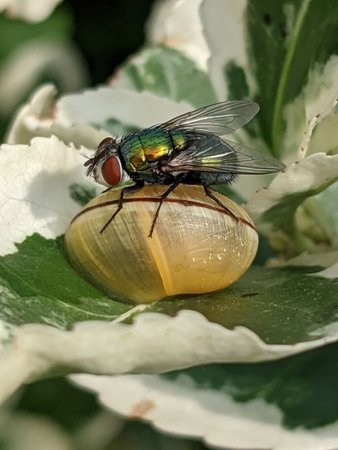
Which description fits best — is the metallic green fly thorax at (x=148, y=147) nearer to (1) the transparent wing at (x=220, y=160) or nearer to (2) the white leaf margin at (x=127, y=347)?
(1) the transparent wing at (x=220, y=160)

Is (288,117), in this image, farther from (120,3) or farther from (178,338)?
(120,3)

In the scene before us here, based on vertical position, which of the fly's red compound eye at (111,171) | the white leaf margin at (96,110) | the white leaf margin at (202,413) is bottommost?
the white leaf margin at (202,413)

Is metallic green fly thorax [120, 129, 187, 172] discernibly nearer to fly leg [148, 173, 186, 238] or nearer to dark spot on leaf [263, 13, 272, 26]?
fly leg [148, 173, 186, 238]

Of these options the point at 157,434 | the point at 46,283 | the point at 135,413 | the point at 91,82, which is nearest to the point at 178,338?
the point at 135,413

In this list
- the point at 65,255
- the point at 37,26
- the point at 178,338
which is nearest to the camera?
the point at 178,338

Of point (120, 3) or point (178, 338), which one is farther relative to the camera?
point (120, 3)

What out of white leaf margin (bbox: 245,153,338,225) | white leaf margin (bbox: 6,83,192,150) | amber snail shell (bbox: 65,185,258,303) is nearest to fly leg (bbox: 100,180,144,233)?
amber snail shell (bbox: 65,185,258,303)

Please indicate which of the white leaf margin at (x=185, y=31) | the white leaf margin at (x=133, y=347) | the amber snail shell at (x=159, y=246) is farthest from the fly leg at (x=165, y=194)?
the white leaf margin at (x=185, y=31)
